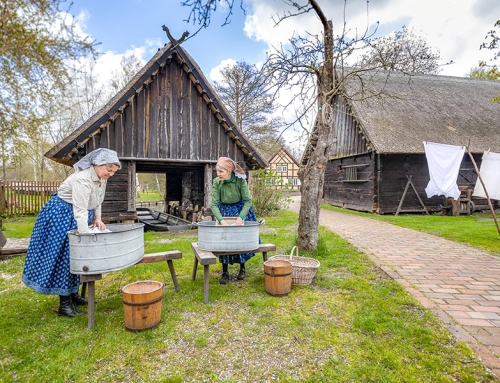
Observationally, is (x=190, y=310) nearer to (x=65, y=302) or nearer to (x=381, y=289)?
(x=65, y=302)

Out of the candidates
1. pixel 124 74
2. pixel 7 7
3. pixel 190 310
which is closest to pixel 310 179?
pixel 190 310

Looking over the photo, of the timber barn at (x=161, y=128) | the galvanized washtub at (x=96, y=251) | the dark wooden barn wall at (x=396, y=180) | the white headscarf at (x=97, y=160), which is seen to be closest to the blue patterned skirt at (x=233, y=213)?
the galvanized washtub at (x=96, y=251)


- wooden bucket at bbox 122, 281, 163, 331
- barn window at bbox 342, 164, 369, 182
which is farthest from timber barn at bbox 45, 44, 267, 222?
barn window at bbox 342, 164, 369, 182

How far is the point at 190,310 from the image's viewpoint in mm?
3393

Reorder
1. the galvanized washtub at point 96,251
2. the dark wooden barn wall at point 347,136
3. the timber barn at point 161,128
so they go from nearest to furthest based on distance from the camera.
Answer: the galvanized washtub at point 96,251
the timber barn at point 161,128
the dark wooden barn wall at point 347,136

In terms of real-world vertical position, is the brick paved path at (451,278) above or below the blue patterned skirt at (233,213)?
below

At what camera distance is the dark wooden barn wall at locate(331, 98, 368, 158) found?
13.8 metres

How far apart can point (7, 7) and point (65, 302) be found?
28.8ft

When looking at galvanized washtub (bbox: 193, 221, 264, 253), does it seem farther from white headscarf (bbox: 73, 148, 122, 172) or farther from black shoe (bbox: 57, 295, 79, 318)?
black shoe (bbox: 57, 295, 79, 318)

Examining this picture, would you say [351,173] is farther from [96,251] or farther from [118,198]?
[96,251]

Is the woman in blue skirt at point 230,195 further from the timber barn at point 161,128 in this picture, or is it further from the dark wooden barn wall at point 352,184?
the dark wooden barn wall at point 352,184

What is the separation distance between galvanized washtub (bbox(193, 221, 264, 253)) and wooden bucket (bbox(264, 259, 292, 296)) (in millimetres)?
458

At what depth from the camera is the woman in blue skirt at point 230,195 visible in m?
3.94

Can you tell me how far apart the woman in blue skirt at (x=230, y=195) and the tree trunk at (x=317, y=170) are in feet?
4.89
